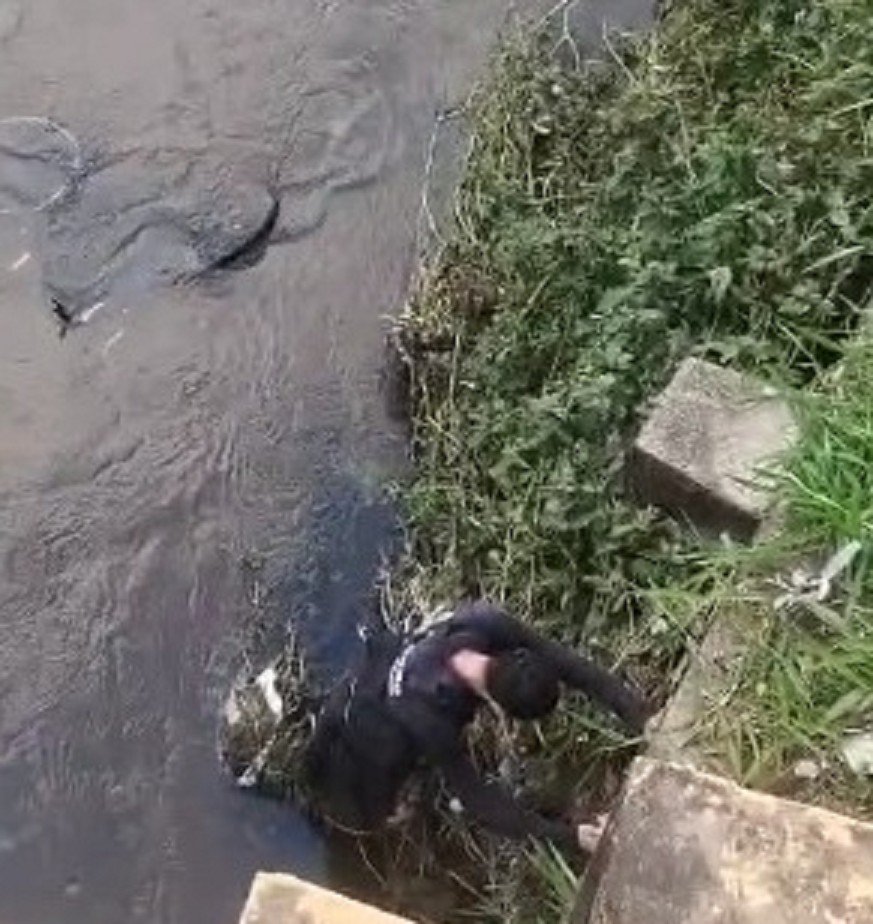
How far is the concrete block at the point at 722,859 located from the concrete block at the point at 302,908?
51 centimetres

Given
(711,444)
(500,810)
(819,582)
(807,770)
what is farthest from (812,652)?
(500,810)

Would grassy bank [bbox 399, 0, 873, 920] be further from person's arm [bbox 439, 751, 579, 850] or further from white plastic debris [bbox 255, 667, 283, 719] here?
white plastic debris [bbox 255, 667, 283, 719]

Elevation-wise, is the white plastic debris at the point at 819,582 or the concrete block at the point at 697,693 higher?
the white plastic debris at the point at 819,582

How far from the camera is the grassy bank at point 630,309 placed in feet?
19.7

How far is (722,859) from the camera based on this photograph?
4391mm

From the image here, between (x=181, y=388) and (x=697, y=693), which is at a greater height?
(x=697, y=693)

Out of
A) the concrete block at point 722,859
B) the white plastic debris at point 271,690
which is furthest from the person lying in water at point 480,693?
the concrete block at point 722,859

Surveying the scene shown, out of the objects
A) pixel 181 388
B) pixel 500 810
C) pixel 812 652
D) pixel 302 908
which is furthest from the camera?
pixel 181 388

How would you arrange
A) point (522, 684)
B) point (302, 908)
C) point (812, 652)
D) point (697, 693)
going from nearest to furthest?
point (302, 908)
point (812, 652)
point (697, 693)
point (522, 684)

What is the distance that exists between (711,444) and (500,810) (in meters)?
1.19

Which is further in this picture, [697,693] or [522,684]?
[522,684]

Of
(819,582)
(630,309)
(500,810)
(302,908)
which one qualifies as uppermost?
(302,908)

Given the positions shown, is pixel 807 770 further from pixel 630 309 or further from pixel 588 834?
pixel 630 309

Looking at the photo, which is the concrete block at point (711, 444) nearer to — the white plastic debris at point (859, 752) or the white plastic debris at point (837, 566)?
the white plastic debris at point (837, 566)
